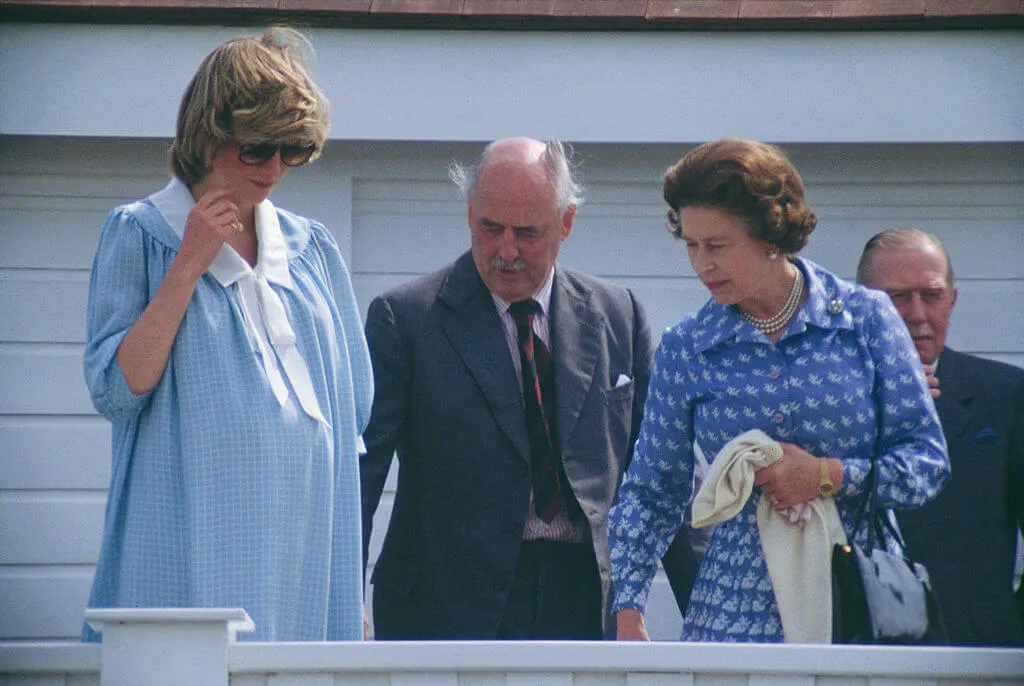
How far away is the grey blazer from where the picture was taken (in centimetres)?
388

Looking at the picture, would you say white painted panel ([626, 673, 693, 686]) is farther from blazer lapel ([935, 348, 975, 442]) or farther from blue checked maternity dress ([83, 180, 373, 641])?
blazer lapel ([935, 348, 975, 442])

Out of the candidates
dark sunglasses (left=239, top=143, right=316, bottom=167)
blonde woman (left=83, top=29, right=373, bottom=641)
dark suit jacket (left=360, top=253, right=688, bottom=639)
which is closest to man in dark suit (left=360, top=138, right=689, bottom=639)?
dark suit jacket (left=360, top=253, right=688, bottom=639)

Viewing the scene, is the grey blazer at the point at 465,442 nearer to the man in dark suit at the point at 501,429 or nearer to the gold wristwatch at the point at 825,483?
the man in dark suit at the point at 501,429

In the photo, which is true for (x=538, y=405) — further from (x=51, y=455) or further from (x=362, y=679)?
(x=51, y=455)

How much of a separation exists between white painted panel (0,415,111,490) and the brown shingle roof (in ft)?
4.38

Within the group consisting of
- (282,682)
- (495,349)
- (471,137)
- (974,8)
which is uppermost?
(974,8)

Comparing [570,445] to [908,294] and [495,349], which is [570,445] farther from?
[908,294]

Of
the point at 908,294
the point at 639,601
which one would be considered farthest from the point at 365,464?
the point at 908,294

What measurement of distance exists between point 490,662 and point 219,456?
2.78 feet

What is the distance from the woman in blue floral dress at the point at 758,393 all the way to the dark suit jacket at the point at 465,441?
0.43m

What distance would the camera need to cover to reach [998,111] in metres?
5.69

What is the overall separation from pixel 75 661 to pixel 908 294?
95.3 inches

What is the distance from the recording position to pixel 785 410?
10.8ft

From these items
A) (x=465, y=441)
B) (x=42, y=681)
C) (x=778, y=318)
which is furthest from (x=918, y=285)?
(x=42, y=681)
